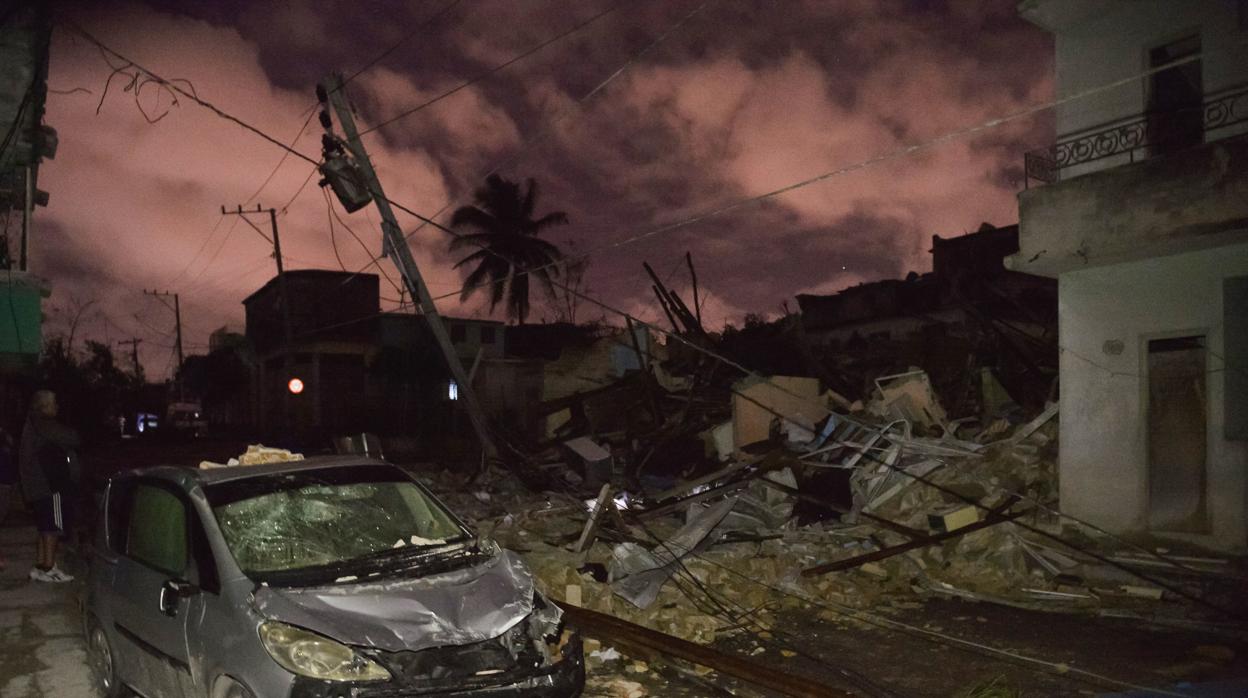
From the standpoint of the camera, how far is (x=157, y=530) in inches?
188

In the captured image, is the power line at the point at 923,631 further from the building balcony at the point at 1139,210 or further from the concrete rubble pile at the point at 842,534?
the building balcony at the point at 1139,210

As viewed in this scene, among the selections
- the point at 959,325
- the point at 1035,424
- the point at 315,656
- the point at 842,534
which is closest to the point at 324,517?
the point at 315,656

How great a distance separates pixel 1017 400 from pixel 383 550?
40.1 feet

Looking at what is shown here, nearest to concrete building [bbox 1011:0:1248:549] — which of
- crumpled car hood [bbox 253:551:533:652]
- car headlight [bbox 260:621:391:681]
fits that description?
crumpled car hood [bbox 253:551:533:652]

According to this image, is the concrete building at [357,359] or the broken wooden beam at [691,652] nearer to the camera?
the broken wooden beam at [691,652]

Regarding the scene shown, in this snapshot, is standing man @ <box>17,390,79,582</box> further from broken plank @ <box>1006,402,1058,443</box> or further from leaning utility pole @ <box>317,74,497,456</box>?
broken plank @ <box>1006,402,1058,443</box>

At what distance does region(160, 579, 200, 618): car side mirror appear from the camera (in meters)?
4.05

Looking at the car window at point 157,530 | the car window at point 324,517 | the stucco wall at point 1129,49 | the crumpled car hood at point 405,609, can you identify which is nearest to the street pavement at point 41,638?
the car window at point 157,530

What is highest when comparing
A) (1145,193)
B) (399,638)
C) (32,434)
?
(1145,193)

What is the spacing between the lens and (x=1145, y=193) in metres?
9.20

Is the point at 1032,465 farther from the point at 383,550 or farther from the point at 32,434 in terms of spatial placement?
the point at 32,434

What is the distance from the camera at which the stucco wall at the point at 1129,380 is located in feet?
30.0

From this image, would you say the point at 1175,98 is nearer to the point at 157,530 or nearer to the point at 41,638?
the point at 157,530

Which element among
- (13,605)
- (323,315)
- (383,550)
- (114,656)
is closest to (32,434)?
(13,605)
